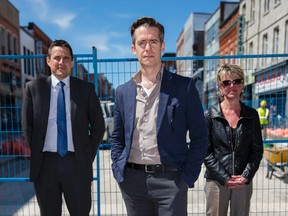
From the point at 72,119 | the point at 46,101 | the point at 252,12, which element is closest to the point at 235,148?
the point at 72,119

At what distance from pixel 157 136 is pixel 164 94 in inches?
12.5

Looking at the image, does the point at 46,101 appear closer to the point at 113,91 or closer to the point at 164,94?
the point at 164,94

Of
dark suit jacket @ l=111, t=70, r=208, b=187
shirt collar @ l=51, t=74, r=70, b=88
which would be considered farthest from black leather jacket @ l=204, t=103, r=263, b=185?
shirt collar @ l=51, t=74, r=70, b=88

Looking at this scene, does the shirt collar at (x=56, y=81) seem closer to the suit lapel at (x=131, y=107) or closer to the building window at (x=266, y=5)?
the suit lapel at (x=131, y=107)

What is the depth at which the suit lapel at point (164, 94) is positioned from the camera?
82.4 inches

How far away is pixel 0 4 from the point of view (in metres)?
24.7

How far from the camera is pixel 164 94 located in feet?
6.97

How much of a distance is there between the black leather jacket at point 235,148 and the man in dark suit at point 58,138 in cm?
124

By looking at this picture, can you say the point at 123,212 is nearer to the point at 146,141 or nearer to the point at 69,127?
the point at 69,127

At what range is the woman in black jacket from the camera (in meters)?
2.73

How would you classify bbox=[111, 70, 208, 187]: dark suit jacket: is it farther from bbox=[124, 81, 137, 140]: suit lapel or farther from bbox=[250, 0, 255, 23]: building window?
bbox=[250, 0, 255, 23]: building window

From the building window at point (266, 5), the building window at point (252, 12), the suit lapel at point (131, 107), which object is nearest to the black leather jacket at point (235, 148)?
the suit lapel at point (131, 107)

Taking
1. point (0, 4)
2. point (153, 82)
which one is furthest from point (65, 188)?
point (0, 4)

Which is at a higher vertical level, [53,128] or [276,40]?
[276,40]
